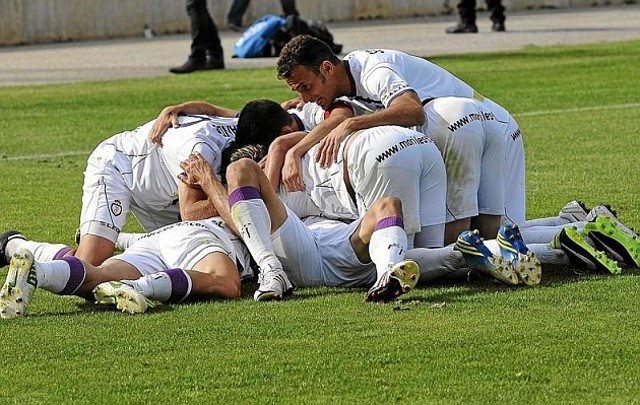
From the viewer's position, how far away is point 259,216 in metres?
7.45

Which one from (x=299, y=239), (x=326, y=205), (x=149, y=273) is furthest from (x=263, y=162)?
(x=149, y=273)

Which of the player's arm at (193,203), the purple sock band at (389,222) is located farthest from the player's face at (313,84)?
the purple sock band at (389,222)

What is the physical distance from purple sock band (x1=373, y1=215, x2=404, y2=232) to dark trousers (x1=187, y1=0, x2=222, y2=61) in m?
11.9

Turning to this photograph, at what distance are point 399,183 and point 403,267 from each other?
816 mm

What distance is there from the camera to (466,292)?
728 centimetres

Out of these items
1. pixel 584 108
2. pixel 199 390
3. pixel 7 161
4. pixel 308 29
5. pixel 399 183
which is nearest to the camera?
pixel 199 390

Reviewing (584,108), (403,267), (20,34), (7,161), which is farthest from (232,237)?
(20,34)

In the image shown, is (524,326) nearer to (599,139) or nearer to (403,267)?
(403,267)

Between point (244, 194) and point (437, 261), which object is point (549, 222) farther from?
point (244, 194)

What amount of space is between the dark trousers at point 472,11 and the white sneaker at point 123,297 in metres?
18.2

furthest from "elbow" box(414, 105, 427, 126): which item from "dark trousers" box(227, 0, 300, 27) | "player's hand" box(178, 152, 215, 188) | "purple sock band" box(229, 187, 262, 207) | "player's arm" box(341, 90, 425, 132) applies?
"dark trousers" box(227, 0, 300, 27)

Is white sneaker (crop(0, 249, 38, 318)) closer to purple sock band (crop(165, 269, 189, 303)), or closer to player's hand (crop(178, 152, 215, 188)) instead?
purple sock band (crop(165, 269, 189, 303))

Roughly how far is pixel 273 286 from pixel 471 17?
1836 centimetres

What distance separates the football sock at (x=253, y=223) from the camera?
293 inches
